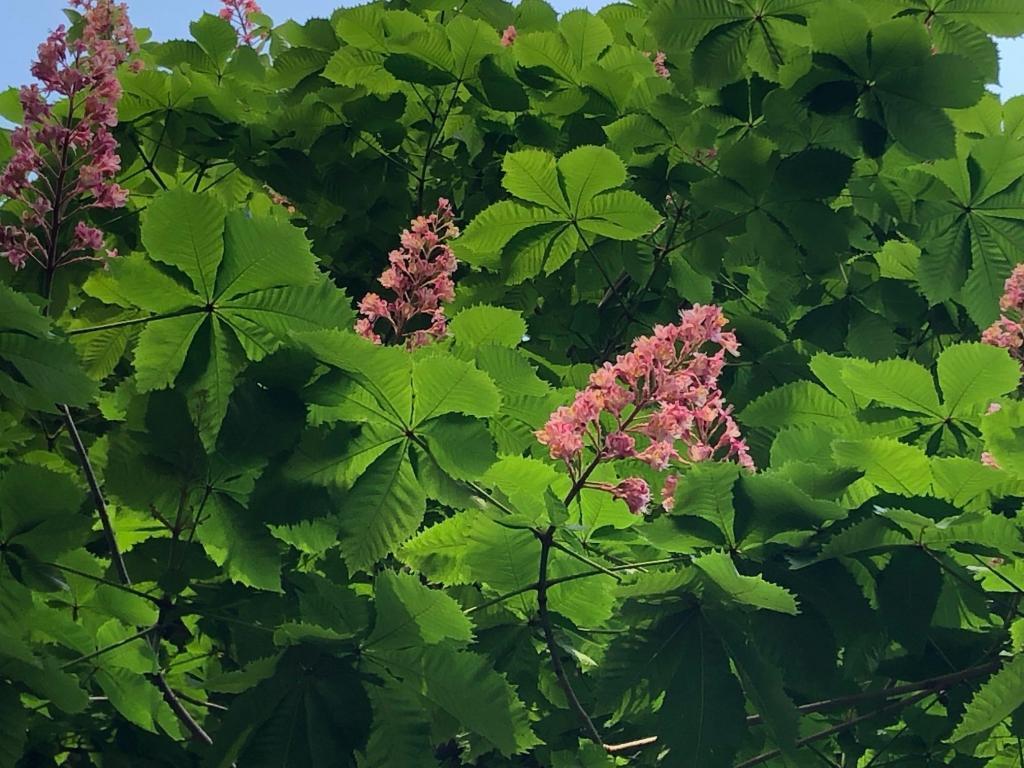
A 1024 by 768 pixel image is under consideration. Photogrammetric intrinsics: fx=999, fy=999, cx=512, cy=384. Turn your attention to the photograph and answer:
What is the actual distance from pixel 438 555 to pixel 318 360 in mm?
479

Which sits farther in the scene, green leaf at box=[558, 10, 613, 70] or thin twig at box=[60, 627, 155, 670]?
green leaf at box=[558, 10, 613, 70]

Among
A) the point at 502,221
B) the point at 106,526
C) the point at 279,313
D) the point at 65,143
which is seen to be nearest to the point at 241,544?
the point at 106,526

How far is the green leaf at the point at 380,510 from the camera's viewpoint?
1418 millimetres

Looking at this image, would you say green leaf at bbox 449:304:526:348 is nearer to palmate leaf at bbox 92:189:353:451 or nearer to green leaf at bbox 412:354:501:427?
palmate leaf at bbox 92:189:353:451

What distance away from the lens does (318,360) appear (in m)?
1.45

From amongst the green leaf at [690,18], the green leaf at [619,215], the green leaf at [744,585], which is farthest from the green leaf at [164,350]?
the green leaf at [690,18]

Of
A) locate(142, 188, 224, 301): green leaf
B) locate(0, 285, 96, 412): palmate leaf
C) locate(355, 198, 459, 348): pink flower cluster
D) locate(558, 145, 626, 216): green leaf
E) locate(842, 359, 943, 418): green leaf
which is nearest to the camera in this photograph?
locate(0, 285, 96, 412): palmate leaf

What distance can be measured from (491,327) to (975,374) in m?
0.90

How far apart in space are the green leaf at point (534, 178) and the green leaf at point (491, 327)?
610 millimetres

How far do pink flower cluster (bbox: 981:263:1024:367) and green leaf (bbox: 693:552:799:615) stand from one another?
40.5 inches

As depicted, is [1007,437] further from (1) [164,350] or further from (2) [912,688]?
(1) [164,350]

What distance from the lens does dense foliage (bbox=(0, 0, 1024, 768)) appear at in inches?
54.0

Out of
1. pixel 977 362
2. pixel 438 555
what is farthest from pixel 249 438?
pixel 977 362

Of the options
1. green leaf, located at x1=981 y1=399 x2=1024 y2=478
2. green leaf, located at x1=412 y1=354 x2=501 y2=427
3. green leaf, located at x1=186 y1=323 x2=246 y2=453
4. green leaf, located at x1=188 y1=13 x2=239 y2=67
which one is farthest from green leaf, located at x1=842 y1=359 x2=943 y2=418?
green leaf, located at x1=188 y1=13 x2=239 y2=67
